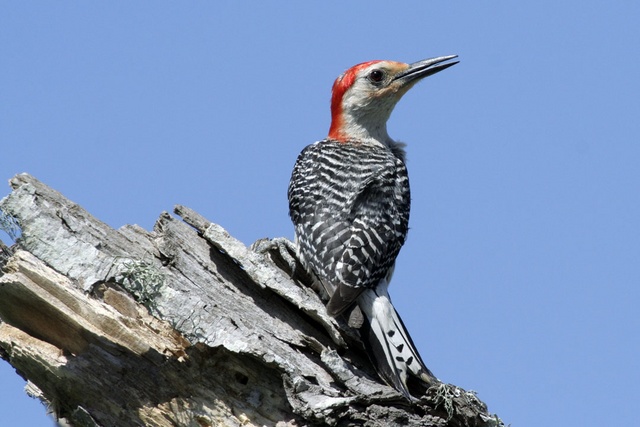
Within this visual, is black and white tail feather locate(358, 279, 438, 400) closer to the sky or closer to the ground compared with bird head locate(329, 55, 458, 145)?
closer to the ground

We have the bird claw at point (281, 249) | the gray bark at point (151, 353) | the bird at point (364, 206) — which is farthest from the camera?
the bird claw at point (281, 249)

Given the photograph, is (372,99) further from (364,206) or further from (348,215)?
(348,215)

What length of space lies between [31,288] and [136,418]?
0.97 meters

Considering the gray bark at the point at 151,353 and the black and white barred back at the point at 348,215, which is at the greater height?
the black and white barred back at the point at 348,215

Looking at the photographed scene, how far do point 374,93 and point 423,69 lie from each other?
535 mm

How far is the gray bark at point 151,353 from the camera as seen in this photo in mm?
4578

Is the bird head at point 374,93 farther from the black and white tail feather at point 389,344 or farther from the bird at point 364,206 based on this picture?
the black and white tail feather at point 389,344

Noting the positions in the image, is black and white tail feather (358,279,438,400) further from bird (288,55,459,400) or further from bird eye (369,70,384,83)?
bird eye (369,70,384,83)

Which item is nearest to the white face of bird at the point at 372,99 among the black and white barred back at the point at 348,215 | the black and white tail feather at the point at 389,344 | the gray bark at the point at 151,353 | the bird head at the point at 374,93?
the bird head at the point at 374,93

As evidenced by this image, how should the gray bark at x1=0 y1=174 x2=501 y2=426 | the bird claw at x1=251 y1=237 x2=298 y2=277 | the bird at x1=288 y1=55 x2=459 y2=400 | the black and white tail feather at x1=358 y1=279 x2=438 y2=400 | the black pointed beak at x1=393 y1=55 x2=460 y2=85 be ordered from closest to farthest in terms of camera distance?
1. the gray bark at x1=0 y1=174 x2=501 y2=426
2. the black and white tail feather at x1=358 y1=279 x2=438 y2=400
3. the bird at x1=288 y1=55 x2=459 y2=400
4. the bird claw at x1=251 y1=237 x2=298 y2=277
5. the black pointed beak at x1=393 y1=55 x2=460 y2=85

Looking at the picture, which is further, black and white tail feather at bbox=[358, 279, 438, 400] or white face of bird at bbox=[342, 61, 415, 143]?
white face of bird at bbox=[342, 61, 415, 143]

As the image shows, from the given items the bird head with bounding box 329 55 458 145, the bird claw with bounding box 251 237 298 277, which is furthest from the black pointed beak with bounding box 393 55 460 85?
the bird claw with bounding box 251 237 298 277

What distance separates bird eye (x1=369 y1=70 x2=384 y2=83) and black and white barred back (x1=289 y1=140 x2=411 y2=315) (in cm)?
96

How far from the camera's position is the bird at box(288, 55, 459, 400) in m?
5.25
